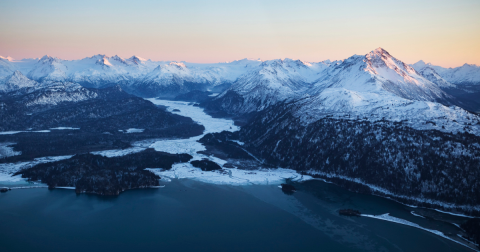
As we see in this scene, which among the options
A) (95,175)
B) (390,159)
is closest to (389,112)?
(390,159)

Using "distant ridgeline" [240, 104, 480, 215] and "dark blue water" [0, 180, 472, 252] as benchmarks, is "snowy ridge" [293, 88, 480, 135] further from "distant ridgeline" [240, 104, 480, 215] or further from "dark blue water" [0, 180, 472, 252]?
"dark blue water" [0, 180, 472, 252]

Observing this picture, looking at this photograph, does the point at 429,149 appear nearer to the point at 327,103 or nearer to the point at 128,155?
the point at 327,103

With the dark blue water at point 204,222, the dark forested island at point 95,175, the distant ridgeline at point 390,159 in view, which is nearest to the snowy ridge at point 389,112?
the distant ridgeline at point 390,159

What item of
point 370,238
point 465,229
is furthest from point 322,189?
point 465,229

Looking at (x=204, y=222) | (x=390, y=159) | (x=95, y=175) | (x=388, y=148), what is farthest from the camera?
(x=388, y=148)

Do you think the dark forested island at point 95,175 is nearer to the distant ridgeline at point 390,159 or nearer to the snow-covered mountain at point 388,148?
the distant ridgeline at point 390,159

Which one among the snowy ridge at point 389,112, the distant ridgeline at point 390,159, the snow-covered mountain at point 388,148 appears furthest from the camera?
the snowy ridge at point 389,112

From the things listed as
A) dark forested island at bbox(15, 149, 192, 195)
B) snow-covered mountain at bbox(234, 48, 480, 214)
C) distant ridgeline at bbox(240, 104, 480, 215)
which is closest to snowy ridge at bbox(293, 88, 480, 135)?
snow-covered mountain at bbox(234, 48, 480, 214)

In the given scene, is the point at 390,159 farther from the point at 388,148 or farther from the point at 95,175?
the point at 95,175
